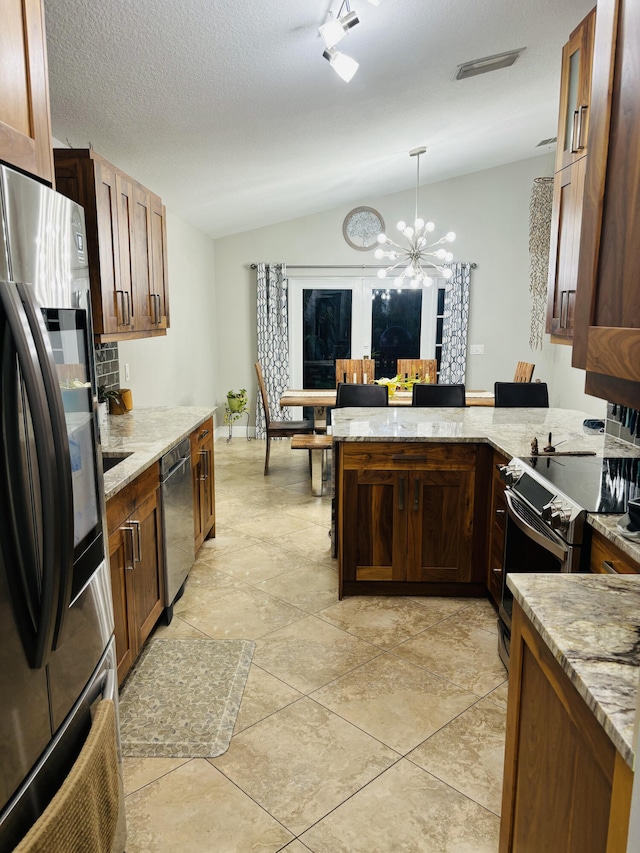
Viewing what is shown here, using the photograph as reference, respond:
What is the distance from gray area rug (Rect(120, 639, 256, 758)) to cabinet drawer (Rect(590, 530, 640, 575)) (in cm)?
140

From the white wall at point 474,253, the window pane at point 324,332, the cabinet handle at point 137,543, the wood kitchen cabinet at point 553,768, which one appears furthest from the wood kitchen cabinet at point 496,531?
the window pane at point 324,332

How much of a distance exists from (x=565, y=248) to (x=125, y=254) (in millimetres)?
2026

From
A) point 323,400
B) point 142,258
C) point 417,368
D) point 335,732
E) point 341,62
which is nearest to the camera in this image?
point 335,732

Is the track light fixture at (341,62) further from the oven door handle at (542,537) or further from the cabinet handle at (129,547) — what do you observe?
the cabinet handle at (129,547)

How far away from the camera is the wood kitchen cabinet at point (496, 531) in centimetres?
297

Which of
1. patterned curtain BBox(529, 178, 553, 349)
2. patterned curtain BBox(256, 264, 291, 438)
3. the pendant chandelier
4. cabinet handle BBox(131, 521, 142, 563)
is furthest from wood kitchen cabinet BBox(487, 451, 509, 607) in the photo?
patterned curtain BBox(256, 264, 291, 438)

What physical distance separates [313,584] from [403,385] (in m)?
3.06

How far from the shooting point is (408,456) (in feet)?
10.4

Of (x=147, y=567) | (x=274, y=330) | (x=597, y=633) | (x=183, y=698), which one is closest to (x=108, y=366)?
(x=147, y=567)

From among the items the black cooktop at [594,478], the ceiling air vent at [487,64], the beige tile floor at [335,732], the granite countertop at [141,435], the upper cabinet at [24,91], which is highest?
the ceiling air vent at [487,64]

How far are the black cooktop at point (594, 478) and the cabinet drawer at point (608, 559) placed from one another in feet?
0.34

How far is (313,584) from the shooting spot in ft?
11.6

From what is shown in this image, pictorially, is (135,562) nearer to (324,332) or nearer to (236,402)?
(236,402)

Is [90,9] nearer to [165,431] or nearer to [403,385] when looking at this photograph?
[165,431]
